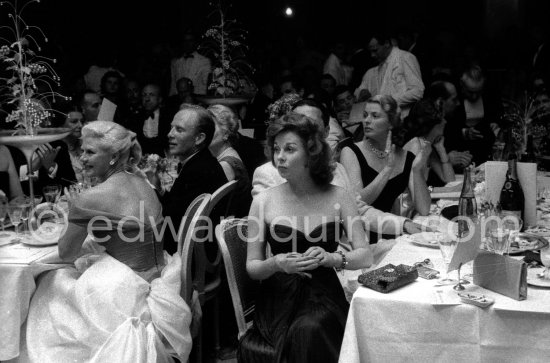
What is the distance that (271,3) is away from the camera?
11.3 metres

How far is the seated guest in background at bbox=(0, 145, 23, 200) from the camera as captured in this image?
4.01 m

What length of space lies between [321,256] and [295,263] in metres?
0.10

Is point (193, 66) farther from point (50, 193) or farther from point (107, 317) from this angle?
point (107, 317)

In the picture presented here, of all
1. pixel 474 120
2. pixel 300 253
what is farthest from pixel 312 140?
pixel 474 120

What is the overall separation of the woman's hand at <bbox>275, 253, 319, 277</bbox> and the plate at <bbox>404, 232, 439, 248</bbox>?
477 mm

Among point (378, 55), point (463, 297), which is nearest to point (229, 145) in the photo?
point (463, 297)

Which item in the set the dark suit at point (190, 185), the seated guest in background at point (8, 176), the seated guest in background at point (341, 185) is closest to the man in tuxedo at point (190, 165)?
the dark suit at point (190, 185)

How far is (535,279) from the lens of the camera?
213 cm

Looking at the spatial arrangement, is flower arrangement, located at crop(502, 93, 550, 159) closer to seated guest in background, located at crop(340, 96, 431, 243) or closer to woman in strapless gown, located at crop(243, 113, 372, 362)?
seated guest in background, located at crop(340, 96, 431, 243)

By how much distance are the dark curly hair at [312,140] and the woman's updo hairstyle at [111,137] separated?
2.16ft

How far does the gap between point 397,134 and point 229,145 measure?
113 centimetres

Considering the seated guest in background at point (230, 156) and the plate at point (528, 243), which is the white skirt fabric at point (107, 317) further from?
the plate at point (528, 243)

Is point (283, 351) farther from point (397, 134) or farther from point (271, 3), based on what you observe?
point (271, 3)

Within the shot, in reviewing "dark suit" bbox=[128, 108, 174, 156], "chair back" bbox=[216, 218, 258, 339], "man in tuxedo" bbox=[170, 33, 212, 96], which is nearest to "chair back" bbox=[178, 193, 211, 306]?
"chair back" bbox=[216, 218, 258, 339]
